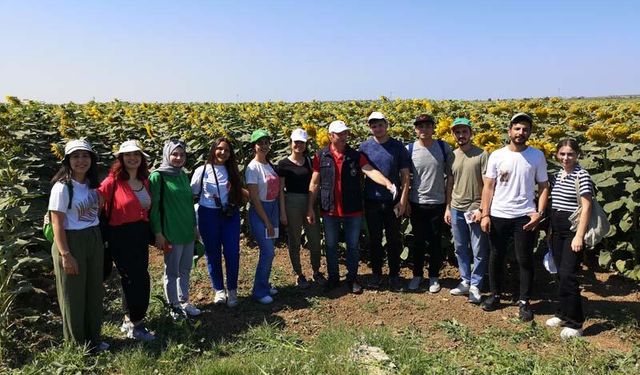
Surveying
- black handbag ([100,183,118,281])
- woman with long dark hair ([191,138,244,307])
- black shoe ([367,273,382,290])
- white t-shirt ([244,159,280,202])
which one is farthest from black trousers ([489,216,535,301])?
black handbag ([100,183,118,281])

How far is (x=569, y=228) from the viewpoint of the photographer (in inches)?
154

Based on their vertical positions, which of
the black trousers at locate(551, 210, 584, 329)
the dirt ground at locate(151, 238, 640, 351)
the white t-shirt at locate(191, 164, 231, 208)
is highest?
the white t-shirt at locate(191, 164, 231, 208)

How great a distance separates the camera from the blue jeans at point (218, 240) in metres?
4.63

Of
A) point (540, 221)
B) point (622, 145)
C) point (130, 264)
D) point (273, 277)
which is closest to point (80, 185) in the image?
point (130, 264)

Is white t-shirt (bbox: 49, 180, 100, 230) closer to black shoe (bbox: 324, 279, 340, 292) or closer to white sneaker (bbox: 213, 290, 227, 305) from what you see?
white sneaker (bbox: 213, 290, 227, 305)

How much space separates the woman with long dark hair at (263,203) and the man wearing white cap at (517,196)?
183cm

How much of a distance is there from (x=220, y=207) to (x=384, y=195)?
1.50 m

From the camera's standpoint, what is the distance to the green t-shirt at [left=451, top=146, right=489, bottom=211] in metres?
4.50

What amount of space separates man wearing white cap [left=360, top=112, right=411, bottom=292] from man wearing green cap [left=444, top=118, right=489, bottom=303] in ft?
1.46

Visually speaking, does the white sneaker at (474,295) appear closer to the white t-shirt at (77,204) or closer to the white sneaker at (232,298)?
the white sneaker at (232,298)

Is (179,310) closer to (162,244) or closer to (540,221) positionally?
(162,244)

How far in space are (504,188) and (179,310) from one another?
9.18ft

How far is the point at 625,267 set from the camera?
16.3ft

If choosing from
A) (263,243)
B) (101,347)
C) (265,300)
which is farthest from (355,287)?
(101,347)
